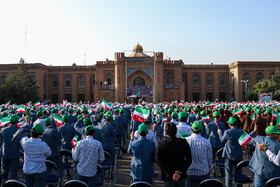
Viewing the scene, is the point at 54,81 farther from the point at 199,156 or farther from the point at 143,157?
the point at 199,156

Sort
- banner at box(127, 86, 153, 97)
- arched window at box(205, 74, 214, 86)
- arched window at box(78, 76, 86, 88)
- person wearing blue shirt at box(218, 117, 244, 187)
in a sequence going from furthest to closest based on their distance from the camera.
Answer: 1. arched window at box(78, 76, 86, 88)
2. arched window at box(205, 74, 214, 86)
3. banner at box(127, 86, 153, 97)
4. person wearing blue shirt at box(218, 117, 244, 187)

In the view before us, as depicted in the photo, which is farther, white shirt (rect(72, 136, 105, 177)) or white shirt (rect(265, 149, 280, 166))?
white shirt (rect(72, 136, 105, 177))

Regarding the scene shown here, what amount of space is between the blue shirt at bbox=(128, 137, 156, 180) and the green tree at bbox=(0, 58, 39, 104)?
33.4m

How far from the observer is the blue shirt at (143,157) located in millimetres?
4672

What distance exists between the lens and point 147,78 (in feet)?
140

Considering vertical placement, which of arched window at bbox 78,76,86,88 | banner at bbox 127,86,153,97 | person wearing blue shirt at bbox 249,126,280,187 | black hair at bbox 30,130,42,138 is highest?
arched window at bbox 78,76,86,88

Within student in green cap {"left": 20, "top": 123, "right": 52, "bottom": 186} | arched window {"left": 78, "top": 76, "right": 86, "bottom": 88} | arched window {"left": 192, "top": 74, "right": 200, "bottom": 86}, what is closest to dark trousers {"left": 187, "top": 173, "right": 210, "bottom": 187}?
student in green cap {"left": 20, "top": 123, "right": 52, "bottom": 186}

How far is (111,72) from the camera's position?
44219 mm

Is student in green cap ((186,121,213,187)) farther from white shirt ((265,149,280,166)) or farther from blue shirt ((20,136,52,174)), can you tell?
blue shirt ((20,136,52,174))

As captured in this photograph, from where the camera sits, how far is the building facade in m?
41.8

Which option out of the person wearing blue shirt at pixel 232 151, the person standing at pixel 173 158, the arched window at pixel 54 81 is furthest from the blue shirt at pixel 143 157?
the arched window at pixel 54 81

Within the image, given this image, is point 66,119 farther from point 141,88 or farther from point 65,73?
point 65,73

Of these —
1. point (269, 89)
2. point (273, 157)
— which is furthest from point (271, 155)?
point (269, 89)

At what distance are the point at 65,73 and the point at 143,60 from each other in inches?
597
